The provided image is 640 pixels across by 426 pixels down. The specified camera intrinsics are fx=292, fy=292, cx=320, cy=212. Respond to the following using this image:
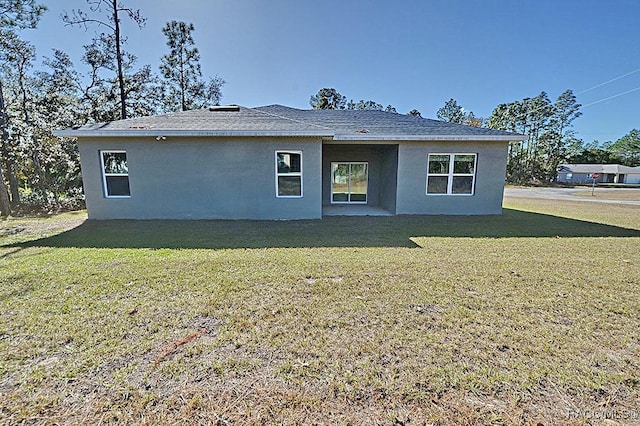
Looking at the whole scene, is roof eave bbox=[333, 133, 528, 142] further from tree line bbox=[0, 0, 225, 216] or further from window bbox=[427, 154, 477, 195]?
tree line bbox=[0, 0, 225, 216]

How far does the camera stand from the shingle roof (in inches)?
339

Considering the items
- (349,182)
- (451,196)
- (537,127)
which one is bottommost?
(451,196)

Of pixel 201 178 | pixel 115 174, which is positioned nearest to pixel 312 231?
pixel 201 178

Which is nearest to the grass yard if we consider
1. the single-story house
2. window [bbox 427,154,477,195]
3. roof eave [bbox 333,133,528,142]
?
window [bbox 427,154,477,195]

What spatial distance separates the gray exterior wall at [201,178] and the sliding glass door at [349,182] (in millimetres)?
3653

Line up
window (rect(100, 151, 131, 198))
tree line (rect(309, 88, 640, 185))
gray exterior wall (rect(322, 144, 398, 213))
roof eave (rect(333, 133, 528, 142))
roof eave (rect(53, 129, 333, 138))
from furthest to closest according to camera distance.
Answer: tree line (rect(309, 88, 640, 185)) < gray exterior wall (rect(322, 144, 398, 213)) < roof eave (rect(333, 133, 528, 142)) < window (rect(100, 151, 131, 198)) < roof eave (rect(53, 129, 333, 138))

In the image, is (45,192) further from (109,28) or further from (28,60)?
(109,28)

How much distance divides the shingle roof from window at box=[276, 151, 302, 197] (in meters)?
0.83

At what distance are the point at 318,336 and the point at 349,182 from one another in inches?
416

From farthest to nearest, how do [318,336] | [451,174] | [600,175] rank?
[600,175] → [451,174] → [318,336]

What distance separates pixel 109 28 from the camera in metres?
15.0

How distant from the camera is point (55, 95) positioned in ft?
50.7

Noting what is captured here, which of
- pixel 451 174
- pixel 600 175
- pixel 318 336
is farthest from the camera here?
pixel 600 175

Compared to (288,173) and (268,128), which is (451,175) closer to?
(288,173)
